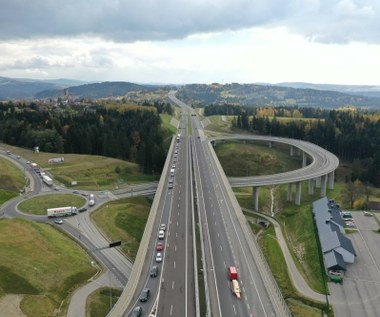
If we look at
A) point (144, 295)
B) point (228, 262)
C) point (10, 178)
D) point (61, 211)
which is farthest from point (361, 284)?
point (10, 178)

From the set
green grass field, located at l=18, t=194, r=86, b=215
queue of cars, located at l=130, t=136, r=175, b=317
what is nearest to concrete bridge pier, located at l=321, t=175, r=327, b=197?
queue of cars, located at l=130, t=136, r=175, b=317

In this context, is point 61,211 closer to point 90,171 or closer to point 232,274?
point 90,171

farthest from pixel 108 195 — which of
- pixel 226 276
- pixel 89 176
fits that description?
pixel 226 276

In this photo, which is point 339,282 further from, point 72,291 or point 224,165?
point 224,165

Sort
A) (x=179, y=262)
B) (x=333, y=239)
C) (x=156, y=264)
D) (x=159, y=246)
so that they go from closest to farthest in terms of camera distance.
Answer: (x=156, y=264) → (x=179, y=262) → (x=159, y=246) → (x=333, y=239)

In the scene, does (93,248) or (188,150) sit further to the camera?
(188,150)

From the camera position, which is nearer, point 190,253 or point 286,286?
point 190,253

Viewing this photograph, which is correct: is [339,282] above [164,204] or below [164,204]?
below
